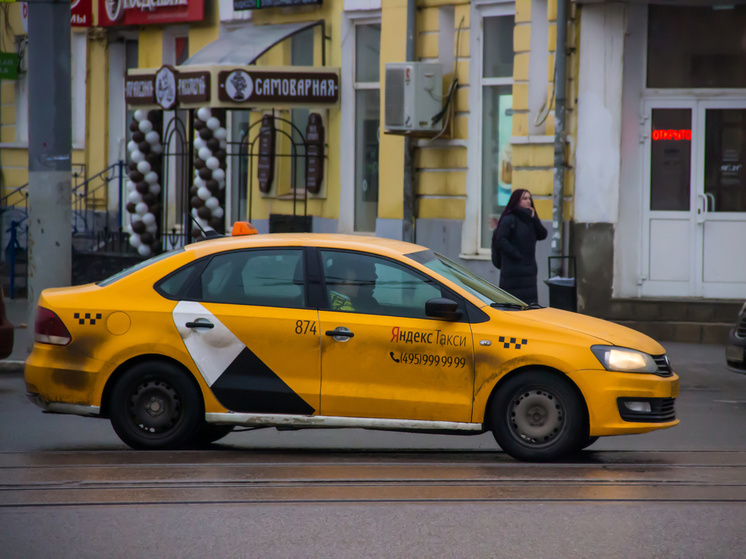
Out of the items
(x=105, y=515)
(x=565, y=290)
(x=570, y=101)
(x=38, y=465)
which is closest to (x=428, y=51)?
(x=570, y=101)

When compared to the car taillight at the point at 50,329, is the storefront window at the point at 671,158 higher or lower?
higher

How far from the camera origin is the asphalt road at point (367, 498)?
548cm

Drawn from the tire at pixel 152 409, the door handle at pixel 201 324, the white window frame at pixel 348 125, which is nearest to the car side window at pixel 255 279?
the door handle at pixel 201 324

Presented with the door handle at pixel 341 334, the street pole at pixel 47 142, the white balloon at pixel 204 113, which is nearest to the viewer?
the door handle at pixel 341 334

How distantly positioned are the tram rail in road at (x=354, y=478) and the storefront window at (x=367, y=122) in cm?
1069

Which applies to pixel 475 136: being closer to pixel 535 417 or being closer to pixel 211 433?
pixel 211 433

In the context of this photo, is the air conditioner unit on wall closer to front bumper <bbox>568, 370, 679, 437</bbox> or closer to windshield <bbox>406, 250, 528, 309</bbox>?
windshield <bbox>406, 250, 528, 309</bbox>

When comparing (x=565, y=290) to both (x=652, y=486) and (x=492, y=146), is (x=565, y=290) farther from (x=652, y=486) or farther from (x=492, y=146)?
(x=652, y=486)

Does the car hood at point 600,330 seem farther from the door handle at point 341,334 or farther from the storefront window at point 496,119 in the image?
the storefront window at point 496,119

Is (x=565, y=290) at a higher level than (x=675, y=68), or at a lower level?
lower

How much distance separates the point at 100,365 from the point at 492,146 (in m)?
9.89

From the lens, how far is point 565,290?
42.5ft

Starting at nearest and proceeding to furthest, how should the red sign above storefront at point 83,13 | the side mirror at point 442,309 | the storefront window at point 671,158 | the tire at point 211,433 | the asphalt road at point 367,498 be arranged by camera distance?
the asphalt road at point 367,498 → the side mirror at point 442,309 → the tire at point 211,433 → the storefront window at point 671,158 → the red sign above storefront at point 83,13

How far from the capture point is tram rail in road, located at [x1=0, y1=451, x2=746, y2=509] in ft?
20.9
